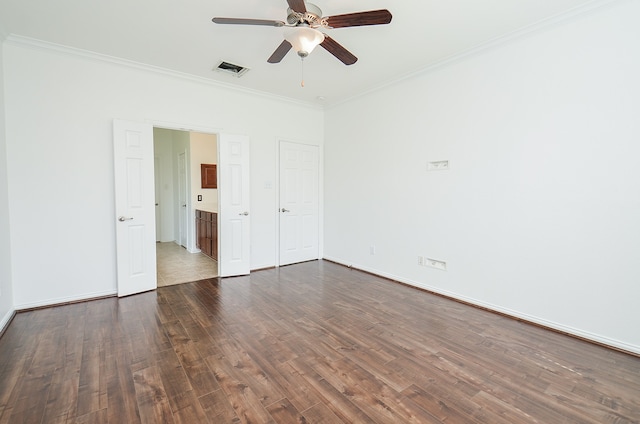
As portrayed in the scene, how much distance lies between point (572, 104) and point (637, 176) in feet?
2.58

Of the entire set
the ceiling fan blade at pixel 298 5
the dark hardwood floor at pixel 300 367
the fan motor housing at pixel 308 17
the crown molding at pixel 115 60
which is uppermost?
the crown molding at pixel 115 60

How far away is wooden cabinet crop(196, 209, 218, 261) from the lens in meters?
5.14

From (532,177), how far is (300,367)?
2.78 metres

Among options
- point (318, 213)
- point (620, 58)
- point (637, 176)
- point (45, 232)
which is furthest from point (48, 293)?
point (620, 58)

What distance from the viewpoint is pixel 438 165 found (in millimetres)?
3633

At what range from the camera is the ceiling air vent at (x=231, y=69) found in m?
3.70

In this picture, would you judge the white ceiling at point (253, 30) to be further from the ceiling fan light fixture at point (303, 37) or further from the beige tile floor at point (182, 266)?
the beige tile floor at point (182, 266)

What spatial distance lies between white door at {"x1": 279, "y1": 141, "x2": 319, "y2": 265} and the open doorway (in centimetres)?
124

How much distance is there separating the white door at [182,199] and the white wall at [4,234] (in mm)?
3338

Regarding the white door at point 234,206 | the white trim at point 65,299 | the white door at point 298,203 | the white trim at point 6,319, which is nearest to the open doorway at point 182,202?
the white door at point 234,206

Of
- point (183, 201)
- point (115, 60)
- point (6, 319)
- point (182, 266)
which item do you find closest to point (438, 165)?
point (115, 60)

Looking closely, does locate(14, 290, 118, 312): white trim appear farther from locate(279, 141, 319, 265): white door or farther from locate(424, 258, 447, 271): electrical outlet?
locate(424, 258, 447, 271): electrical outlet

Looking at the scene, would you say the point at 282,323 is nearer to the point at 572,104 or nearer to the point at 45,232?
the point at 45,232

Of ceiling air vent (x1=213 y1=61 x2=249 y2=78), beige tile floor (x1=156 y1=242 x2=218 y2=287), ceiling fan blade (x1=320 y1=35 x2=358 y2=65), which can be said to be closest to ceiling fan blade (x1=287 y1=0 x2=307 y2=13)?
ceiling fan blade (x1=320 y1=35 x2=358 y2=65)
